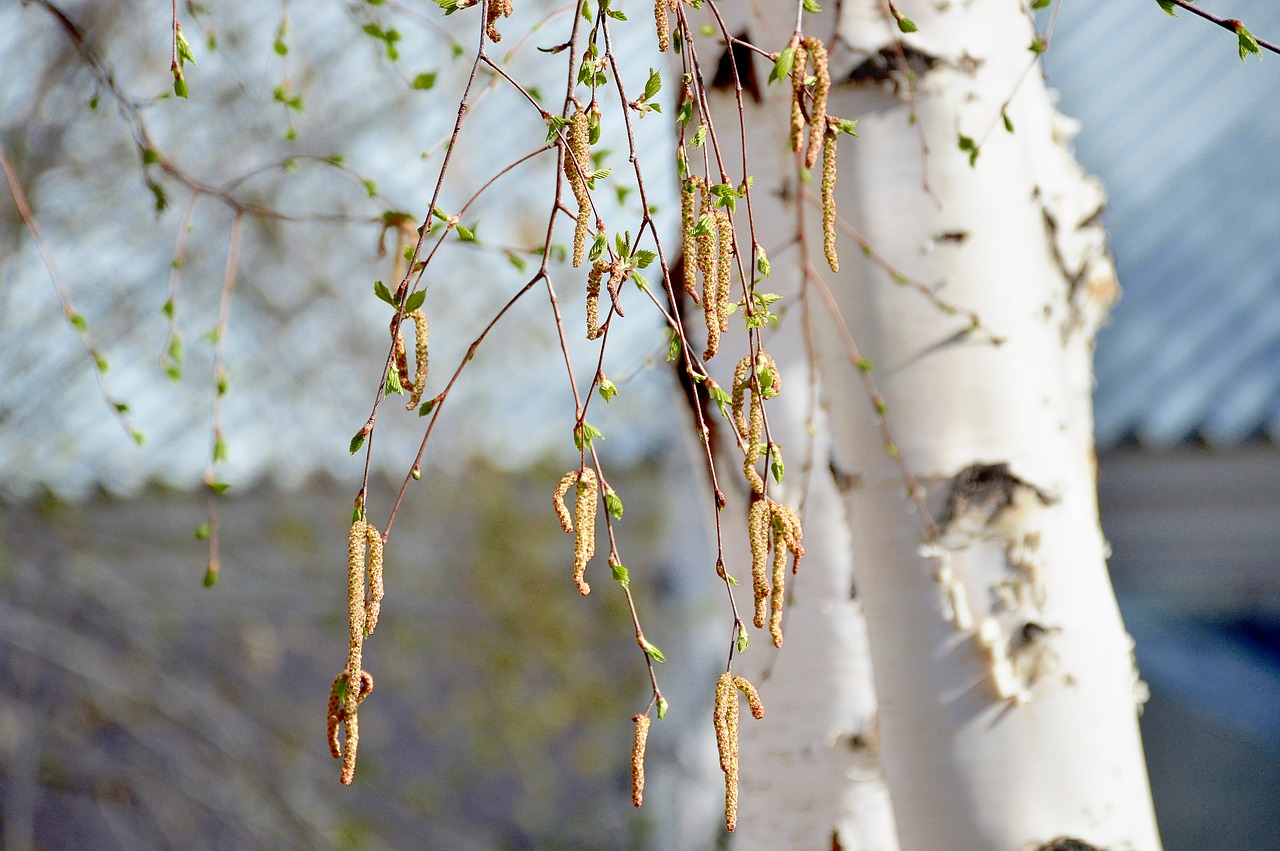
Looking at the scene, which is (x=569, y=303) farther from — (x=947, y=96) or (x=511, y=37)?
(x=947, y=96)

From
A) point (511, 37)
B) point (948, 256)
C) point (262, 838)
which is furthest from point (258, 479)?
point (948, 256)

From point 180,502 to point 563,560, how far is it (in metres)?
1.07

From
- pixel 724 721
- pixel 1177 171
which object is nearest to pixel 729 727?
pixel 724 721

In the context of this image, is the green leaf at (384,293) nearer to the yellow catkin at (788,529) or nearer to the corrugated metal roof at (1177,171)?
the yellow catkin at (788,529)

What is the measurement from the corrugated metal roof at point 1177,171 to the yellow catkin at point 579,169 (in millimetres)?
2361

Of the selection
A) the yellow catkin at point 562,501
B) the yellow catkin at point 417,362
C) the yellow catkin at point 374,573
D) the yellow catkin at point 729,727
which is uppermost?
the yellow catkin at point 417,362

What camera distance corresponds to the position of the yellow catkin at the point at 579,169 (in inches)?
22.9

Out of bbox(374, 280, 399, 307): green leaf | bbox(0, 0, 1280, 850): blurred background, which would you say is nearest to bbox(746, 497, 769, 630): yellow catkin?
bbox(374, 280, 399, 307): green leaf

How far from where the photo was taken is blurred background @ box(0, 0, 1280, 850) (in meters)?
2.61

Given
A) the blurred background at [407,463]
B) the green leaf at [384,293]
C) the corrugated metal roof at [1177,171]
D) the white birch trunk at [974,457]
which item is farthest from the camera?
the corrugated metal roof at [1177,171]

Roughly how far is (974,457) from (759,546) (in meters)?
0.32

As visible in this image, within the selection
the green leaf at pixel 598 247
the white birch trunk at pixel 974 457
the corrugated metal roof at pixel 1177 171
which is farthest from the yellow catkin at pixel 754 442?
the corrugated metal roof at pixel 1177 171

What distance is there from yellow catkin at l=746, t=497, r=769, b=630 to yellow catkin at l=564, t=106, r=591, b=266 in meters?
0.15

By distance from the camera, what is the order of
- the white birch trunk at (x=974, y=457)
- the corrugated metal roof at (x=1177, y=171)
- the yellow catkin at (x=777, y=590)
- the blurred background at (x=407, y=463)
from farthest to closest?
1. the corrugated metal roof at (x=1177, y=171)
2. the blurred background at (x=407, y=463)
3. the white birch trunk at (x=974, y=457)
4. the yellow catkin at (x=777, y=590)
